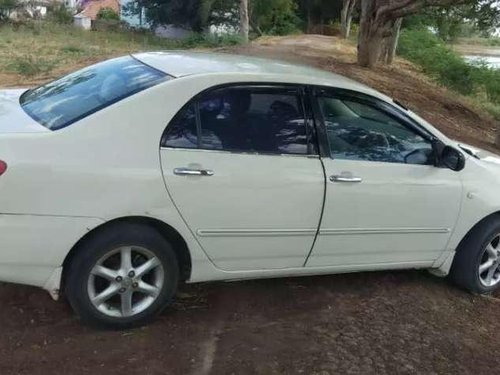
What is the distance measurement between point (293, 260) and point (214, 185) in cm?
81

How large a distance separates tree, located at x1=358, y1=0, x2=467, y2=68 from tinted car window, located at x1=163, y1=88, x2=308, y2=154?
1532 centimetres

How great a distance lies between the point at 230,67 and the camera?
14.3ft

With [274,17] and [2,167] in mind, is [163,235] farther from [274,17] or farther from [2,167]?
[274,17]

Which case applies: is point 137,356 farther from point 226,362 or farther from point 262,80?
point 262,80

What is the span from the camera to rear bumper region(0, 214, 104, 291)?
3568 millimetres

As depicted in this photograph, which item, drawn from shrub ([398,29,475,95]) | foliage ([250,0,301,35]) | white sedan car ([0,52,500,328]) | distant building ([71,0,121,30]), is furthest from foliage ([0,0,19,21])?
white sedan car ([0,52,500,328])

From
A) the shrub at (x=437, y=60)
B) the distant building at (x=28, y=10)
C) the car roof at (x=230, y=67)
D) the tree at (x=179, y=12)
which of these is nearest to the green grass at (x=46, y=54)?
the distant building at (x=28, y=10)

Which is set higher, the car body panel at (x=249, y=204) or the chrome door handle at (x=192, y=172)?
the chrome door handle at (x=192, y=172)

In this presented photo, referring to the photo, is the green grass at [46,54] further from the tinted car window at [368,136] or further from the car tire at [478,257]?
the car tire at [478,257]

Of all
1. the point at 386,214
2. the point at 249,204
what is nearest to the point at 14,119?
the point at 249,204

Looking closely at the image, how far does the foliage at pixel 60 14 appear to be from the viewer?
50.3m

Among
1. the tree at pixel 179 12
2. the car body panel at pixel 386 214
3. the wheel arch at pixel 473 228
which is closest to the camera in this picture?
the car body panel at pixel 386 214

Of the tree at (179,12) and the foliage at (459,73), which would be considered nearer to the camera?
the foliage at (459,73)

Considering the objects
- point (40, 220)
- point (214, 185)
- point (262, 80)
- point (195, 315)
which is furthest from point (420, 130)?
point (40, 220)
